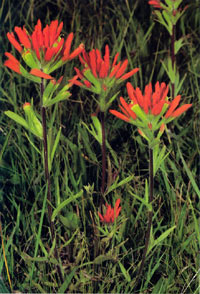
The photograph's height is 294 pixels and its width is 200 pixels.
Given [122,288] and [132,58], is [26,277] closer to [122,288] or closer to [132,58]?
[122,288]

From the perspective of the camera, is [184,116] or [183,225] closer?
[183,225]

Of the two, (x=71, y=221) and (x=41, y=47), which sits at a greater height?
(x=41, y=47)

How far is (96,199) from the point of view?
3.14ft

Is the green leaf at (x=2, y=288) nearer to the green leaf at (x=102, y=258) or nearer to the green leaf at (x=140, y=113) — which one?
the green leaf at (x=102, y=258)

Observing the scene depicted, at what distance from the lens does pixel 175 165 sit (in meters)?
0.99

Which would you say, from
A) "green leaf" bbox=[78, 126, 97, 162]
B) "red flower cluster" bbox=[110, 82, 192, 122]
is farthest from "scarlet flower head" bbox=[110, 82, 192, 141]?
"green leaf" bbox=[78, 126, 97, 162]

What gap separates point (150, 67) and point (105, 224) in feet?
1.87

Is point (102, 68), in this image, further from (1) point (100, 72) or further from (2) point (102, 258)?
(2) point (102, 258)

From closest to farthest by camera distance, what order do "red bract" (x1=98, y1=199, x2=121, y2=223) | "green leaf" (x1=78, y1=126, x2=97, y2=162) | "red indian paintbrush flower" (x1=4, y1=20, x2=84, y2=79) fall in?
"red indian paintbrush flower" (x1=4, y1=20, x2=84, y2=79) → "red bract" (x1=98, y1=199, x2=121, y2=223) → "green leaf" (x1=78, y1=126, x2=97, y2=162)

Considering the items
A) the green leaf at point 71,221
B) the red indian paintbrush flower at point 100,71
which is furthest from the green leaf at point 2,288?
the red indian paintbrush flower at point 100,71

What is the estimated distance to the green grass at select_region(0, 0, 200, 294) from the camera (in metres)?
0.86

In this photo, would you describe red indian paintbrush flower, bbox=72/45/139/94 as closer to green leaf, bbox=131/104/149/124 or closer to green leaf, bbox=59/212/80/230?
green leaf, bbox=131/104/149/124

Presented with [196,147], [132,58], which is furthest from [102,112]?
[132,58]

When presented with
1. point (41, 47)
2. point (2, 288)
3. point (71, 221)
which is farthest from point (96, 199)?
point (41, 47)
